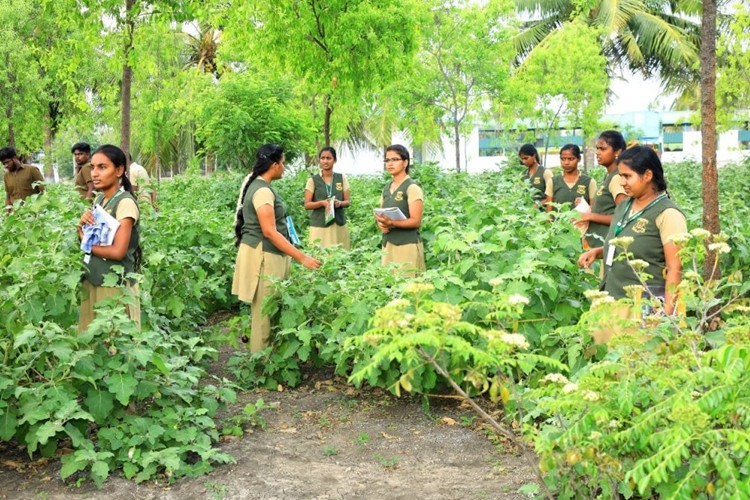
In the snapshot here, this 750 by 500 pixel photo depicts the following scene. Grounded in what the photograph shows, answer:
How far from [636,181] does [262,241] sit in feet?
9.49

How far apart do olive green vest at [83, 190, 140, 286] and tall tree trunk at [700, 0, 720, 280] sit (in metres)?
3.49

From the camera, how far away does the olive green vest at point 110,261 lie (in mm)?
4816

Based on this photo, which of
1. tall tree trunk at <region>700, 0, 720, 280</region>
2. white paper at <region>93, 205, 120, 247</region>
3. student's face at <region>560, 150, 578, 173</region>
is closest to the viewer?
white paper at <region>93, 205, 120, 247</region>

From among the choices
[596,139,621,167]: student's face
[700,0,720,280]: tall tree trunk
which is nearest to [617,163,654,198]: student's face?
[700,0,720,280]: tall tree trunk

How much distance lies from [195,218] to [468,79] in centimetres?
1383

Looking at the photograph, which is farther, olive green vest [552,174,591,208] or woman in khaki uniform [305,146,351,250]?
woman in khaki uniform [305,146,351,250]

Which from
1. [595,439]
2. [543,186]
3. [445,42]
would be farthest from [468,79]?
[595,439]

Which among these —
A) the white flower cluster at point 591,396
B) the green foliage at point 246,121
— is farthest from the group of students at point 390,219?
the green foliage at point 246,121

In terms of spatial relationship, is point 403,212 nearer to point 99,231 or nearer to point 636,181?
point 99,231

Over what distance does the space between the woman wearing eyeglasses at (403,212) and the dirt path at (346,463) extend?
1.54 metres

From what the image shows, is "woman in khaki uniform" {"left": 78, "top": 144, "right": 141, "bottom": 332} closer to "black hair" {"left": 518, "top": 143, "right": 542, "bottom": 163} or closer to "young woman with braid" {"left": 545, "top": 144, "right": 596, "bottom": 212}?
"young woman with braid" {"left": 545, "top": 144, "right": 596, "bottom": 212}

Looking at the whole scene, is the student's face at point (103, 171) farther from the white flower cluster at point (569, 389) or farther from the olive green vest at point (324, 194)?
the olive green vest at point (324, 194)

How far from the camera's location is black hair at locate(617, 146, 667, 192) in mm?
4191

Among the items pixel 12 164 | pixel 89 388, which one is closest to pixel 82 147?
pixel 12 164
